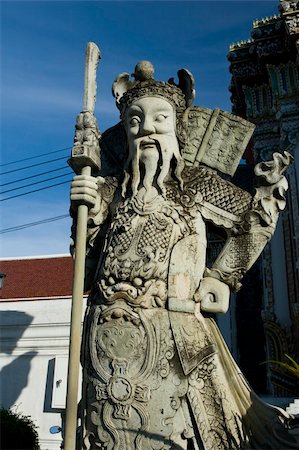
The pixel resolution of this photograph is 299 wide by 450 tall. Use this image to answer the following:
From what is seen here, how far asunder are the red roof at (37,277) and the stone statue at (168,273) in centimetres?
788

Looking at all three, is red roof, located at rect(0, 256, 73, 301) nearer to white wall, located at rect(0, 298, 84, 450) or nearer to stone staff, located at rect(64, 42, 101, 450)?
white wall, located at rect(0, 298, 84, 450)

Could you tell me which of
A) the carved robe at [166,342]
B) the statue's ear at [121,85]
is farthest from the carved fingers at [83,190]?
the statue's ear at [121,85]

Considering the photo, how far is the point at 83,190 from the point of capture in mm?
3520

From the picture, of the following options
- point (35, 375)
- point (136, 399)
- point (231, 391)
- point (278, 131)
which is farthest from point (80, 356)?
point (278, 131)

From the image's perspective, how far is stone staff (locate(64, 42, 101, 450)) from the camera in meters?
3.01

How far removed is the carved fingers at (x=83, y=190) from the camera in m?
3.52

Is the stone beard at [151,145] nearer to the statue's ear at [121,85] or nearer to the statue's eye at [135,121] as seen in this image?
the statue's eye at [135,121]

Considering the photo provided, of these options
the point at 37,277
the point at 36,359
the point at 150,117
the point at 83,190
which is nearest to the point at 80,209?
the point at 83,190

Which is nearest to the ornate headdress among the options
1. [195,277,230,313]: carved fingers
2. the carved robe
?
the carved robe

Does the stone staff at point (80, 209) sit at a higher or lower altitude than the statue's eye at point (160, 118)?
lower

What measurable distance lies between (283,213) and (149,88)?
6.26 metres

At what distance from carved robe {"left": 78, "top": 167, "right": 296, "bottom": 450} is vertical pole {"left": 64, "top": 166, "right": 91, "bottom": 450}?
0.50 ft

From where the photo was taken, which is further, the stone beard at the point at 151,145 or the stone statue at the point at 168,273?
the stone beard at the point at 151,145

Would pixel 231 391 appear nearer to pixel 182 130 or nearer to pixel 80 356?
pixel 80 356
